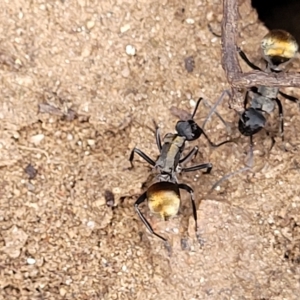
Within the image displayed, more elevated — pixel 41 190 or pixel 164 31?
pixel 164 31

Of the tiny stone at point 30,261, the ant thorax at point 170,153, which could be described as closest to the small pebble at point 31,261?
the tiny stone at point 30,261

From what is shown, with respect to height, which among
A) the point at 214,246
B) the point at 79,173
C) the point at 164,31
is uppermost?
the point at 164,31

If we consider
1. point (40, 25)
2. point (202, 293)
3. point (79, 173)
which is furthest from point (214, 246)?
point (40, 25)

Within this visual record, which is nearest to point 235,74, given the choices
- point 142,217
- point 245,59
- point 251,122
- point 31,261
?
point 251,122

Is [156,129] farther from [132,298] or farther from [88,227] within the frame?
[132,298]

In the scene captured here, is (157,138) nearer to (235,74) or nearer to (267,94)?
(267,94)
